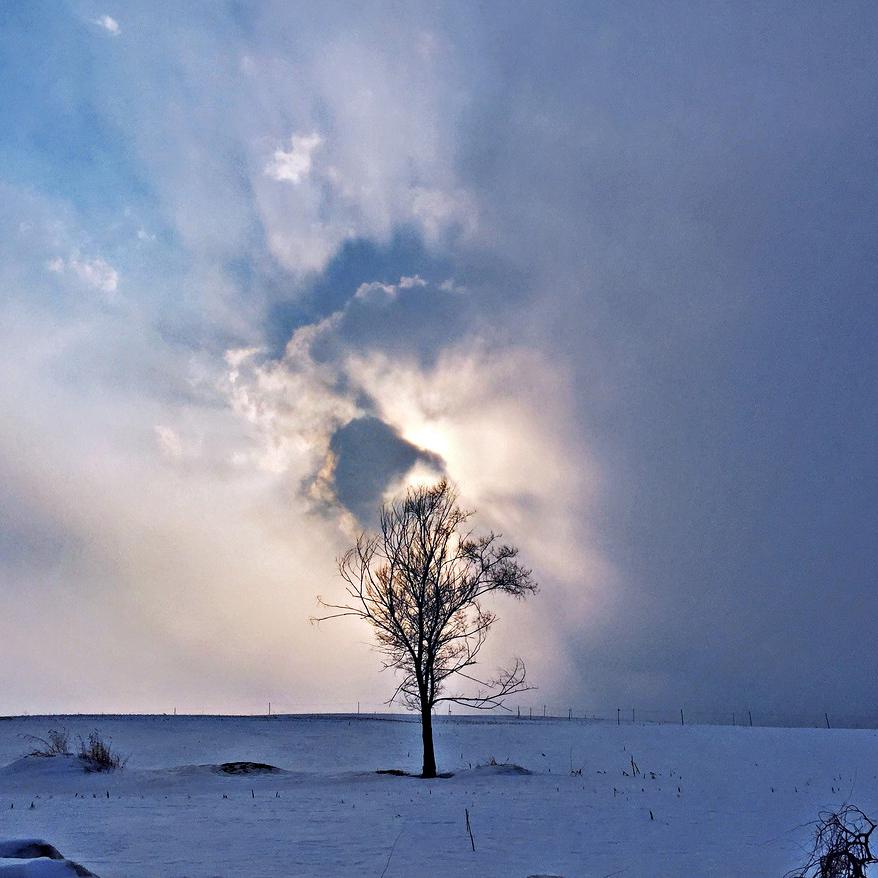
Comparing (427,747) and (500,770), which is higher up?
(427,747)

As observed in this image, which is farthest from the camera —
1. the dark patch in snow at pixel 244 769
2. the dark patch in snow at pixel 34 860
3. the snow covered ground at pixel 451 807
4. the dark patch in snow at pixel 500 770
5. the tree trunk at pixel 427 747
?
the dark patch in snow at pixel 244 769

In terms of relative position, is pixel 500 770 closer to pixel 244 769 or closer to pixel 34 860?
pixel 244 769

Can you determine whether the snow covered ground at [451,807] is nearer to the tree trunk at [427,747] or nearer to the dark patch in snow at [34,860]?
the dark patch in snow at [34,860]

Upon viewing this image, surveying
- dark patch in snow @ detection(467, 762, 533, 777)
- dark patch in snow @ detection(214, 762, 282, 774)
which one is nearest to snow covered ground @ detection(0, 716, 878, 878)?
dark patch in snow @ detection(467, 762, 533, 777)

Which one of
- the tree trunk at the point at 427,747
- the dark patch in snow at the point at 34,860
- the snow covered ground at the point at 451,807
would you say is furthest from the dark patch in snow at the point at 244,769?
the dark patch in snow at the point at 34,860

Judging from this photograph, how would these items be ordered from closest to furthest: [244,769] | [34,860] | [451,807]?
[34,860] < [451,807] < [244,769]

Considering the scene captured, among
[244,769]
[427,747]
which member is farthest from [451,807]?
[244,769]

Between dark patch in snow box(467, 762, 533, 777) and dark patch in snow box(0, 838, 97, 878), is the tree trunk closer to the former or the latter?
dark patch in snow box(467, 762, 533, 777)

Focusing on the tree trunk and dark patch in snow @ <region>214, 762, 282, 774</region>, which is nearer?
the tree trunk

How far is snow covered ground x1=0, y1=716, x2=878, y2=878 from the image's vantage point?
13.3 meters

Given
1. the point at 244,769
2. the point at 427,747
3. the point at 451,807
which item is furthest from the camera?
the point at 244,769

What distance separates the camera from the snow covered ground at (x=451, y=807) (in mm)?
13266

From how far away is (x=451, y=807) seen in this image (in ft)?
67.2

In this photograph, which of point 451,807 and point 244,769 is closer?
point 451,807
